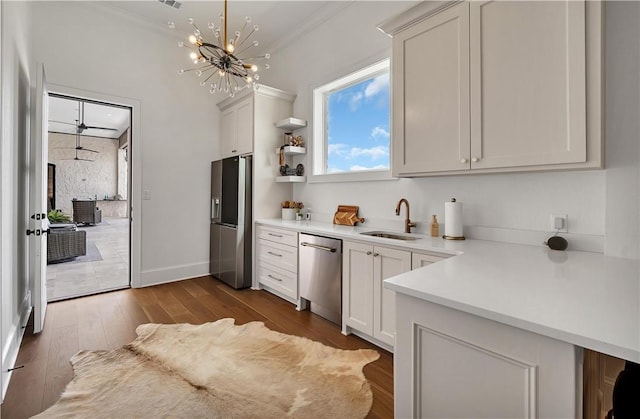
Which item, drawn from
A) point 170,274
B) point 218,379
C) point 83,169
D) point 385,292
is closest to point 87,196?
point 83,169

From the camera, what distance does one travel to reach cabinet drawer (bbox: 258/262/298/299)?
3.10 m

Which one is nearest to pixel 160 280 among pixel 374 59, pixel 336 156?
pixel 336 156

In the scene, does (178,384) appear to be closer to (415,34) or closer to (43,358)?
(43,358)

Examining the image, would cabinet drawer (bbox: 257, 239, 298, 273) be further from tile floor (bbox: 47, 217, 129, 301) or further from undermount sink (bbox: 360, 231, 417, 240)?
tile floor (bbox: 47, 217, 129, 301)

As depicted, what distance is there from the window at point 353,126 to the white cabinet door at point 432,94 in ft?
2.18

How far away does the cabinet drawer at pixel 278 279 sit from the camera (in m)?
3.10

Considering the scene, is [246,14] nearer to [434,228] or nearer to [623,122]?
[434,228]

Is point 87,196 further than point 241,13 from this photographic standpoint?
Yes

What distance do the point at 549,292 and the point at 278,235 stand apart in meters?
2.62

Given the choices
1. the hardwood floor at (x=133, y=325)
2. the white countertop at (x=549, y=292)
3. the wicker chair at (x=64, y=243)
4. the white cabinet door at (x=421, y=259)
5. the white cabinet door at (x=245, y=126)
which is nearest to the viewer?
the white countertop at (x=549, y=292)

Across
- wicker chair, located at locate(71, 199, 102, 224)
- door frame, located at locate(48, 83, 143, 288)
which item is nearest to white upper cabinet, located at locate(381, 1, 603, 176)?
door frame, located at locate(48, 83, 143, 288)

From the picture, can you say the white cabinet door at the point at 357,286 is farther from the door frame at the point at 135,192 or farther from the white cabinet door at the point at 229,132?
the door frame at the point at 135,192

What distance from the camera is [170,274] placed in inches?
159

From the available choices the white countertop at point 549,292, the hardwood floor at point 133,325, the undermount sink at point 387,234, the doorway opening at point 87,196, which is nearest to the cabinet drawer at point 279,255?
the hardwood floor at point 133,325
